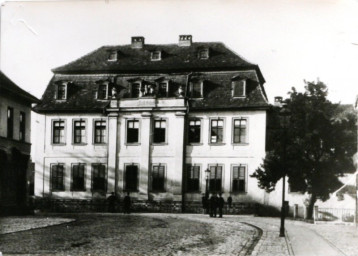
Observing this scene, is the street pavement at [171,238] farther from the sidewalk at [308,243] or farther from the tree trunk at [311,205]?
the tree trunk at [311,205]

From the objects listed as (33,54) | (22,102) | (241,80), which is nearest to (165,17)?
(33,54)

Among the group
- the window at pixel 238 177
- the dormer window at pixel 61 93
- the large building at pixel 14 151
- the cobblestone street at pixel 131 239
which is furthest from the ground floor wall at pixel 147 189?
the cobblestone street at pixel 131 239

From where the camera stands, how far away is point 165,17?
47.0 feet

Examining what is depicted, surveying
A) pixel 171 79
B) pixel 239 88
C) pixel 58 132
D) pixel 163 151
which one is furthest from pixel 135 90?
pixel 239 88

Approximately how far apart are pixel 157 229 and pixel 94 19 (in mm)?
6509

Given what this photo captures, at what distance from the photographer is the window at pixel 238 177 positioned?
28219mm

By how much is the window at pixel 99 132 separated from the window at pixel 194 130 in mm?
3855

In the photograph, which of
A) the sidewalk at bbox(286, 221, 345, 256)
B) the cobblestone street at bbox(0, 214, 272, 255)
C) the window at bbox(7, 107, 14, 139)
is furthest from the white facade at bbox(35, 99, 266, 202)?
the sidewalk at bbox(286, 221, 345, 256)

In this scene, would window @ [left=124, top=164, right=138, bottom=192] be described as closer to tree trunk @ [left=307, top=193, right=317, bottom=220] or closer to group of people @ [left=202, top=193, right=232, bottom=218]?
group of people @ [left=202, top=193, right=232, bottom=218]

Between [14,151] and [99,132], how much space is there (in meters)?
4.35

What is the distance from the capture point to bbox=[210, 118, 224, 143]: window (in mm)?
28750

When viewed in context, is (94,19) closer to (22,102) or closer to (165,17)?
(165,17)

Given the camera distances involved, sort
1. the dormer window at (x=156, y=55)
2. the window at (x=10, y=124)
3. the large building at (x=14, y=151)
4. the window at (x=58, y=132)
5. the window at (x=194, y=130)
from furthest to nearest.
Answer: the window at (x=194, y=130) → the window at (x=58, y=132) → the dormer window at (x=156, y=55) → the window at (x=10, y=124) → the large building at (x=14, y=151)

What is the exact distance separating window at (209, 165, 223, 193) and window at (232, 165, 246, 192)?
0.65m
